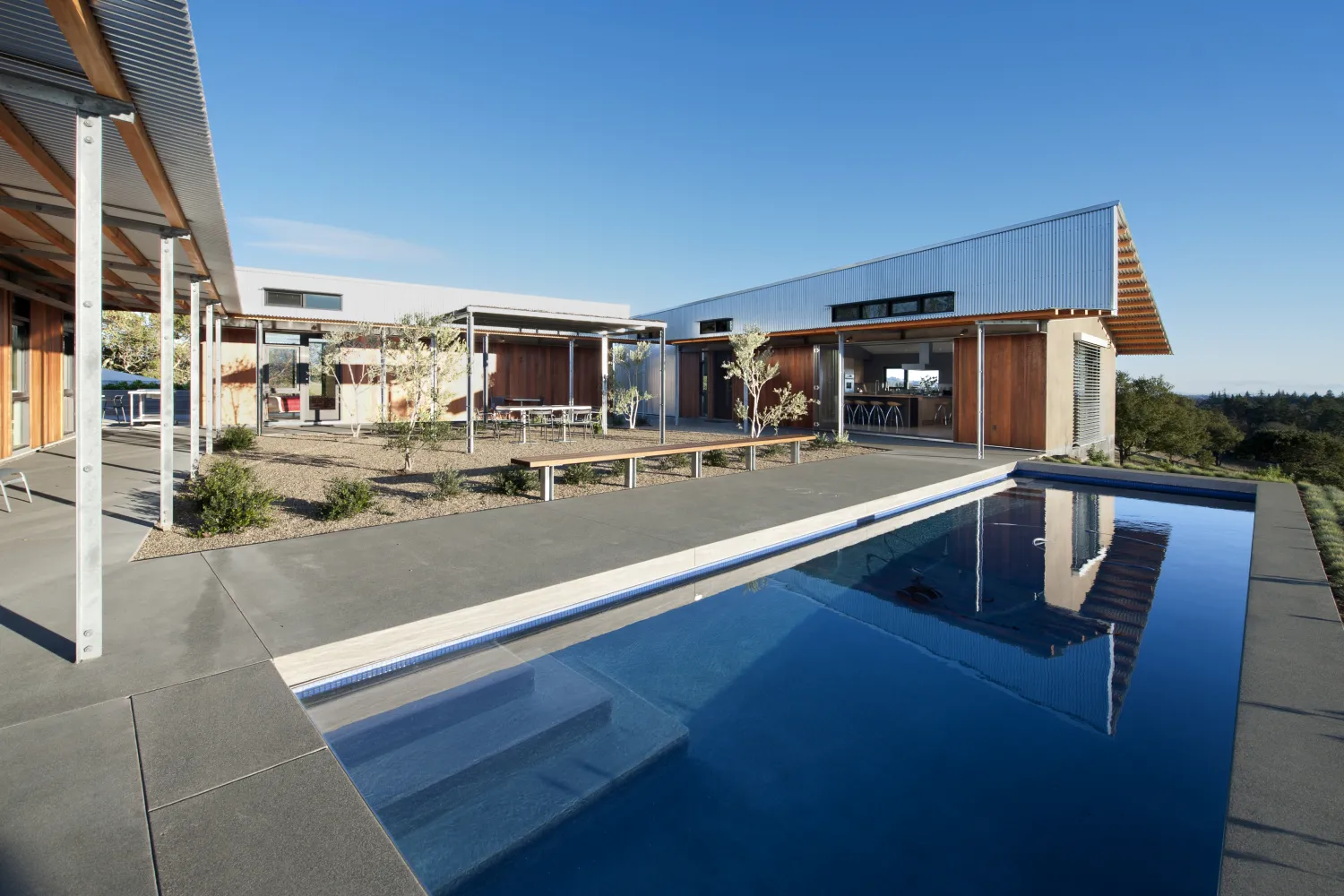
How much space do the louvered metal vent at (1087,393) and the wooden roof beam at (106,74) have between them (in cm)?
1765

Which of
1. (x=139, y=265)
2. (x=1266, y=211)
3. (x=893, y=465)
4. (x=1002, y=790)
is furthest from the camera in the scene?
(x=1266, y=211)

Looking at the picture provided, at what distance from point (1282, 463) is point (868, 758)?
135 feet

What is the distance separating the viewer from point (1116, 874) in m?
2.43

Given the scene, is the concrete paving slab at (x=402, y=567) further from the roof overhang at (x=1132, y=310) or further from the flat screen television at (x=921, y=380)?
the flat screen television at (x=921, y=380)

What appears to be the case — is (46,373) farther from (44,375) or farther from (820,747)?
(820,747)

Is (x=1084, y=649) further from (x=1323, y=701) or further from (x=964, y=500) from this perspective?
(x=964, y=500)

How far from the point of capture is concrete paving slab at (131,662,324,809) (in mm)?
2320

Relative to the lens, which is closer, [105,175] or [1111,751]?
[1111,751]

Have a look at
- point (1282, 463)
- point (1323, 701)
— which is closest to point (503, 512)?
point (1323, 701)

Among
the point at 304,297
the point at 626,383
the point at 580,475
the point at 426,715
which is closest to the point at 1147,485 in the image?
the point at 580,475


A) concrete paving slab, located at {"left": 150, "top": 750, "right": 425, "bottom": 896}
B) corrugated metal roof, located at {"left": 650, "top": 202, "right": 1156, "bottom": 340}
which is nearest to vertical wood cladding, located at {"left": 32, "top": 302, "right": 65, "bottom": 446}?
concrete paving slab, located at {"left": 150, "top": 750, "right": 425, "bottom": 896}

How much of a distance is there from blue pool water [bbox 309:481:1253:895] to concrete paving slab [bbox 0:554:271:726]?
0.70 m

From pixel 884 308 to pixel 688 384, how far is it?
7.38 meters

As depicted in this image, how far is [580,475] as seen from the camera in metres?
9.12
